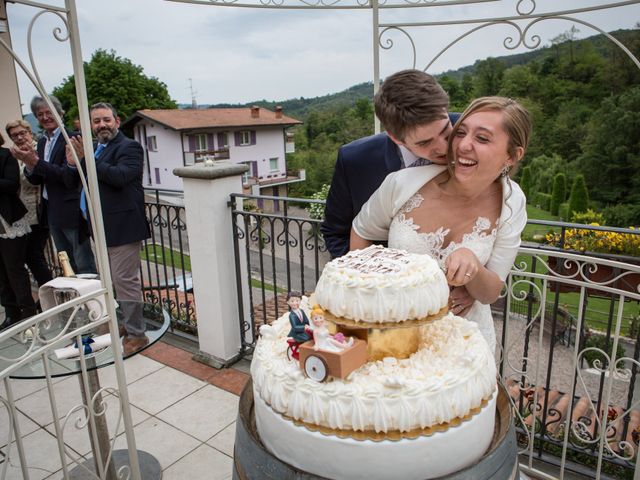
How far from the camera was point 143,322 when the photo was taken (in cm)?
261

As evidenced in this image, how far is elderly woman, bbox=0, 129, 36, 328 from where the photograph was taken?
12.3 ft

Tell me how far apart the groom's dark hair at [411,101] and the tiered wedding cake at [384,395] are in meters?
0.49

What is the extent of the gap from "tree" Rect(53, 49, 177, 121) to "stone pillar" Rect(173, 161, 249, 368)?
106 feet

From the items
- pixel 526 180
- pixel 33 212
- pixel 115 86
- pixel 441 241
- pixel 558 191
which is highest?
pixel 115 86

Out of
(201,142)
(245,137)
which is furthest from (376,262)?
(245,137)

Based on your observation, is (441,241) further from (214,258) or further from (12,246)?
(12,246)

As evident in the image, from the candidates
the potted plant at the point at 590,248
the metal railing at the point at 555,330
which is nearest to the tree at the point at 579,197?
the potted plant at the point at 590,248

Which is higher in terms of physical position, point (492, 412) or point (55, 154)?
point (55, 154)

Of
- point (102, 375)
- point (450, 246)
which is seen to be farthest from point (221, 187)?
point (450, 246)

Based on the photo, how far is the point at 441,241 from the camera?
156 cm

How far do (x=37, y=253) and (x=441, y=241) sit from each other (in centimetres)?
435

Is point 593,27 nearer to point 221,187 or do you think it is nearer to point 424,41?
point 424,41

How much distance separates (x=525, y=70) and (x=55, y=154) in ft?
146

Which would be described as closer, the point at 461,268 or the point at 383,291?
the point at 383,291
